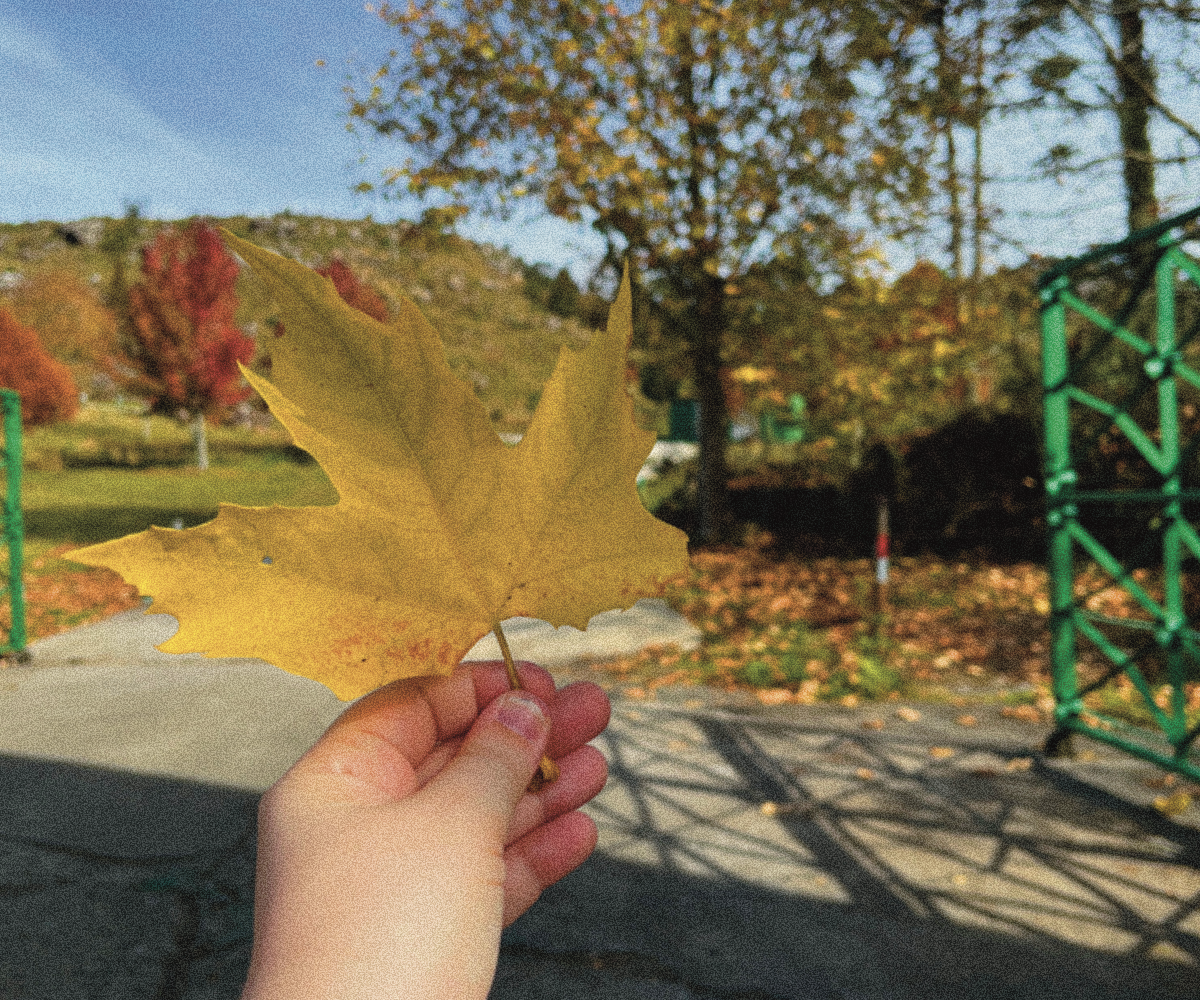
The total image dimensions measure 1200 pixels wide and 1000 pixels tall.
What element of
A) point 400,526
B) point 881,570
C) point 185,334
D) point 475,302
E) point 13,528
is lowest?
point 881,570

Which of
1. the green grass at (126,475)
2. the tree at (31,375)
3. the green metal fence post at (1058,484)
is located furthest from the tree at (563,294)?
the tree at (31,375)

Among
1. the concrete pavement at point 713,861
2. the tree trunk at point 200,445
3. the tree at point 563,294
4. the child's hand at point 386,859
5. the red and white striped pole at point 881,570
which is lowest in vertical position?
the concrete pavement at point 713,861

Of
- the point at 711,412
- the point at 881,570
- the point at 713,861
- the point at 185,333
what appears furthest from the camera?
the point at 185,333

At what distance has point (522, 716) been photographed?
785 mm

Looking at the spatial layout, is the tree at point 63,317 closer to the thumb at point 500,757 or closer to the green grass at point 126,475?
the green grass at point 126,475

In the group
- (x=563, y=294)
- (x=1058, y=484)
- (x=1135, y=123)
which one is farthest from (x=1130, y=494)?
(x=563, y=294)

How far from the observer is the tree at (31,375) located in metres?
20.8

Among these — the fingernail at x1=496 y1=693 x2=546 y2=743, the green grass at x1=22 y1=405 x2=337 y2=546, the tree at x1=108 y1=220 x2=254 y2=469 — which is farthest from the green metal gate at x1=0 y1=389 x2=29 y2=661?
the tree at x1=108 y1=220 x2=254 y2=469

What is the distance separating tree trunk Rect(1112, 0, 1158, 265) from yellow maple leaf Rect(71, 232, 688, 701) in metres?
5.15

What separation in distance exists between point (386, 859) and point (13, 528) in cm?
506

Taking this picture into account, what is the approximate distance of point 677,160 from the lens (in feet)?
21.9

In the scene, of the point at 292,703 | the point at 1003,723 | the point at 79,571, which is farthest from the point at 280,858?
the point at 79,571

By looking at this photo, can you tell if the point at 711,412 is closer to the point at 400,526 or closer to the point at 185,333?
the point at 400,526

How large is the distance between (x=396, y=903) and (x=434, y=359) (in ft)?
1.65
